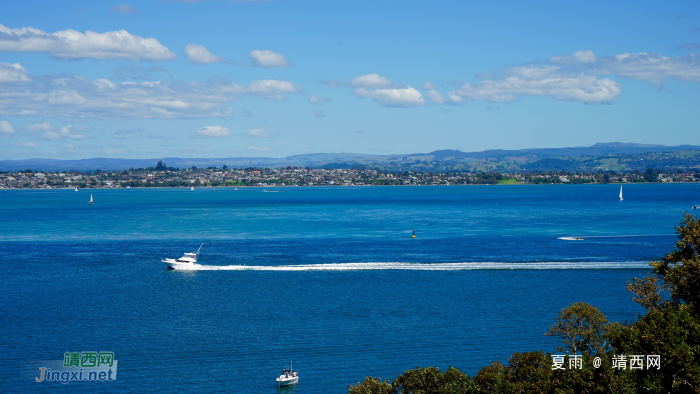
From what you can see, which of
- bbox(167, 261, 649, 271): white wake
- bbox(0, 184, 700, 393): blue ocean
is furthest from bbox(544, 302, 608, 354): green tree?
bbox(167, 261, 649, 271): white wake

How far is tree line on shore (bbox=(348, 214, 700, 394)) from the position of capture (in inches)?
761

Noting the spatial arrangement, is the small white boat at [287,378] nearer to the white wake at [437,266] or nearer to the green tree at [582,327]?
the green tree at [582,327]

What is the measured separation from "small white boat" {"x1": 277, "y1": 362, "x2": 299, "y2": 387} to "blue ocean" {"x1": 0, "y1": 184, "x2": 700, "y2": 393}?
457 mm

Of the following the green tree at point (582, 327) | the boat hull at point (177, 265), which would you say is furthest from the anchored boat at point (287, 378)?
the boat hull at point (177, 265)

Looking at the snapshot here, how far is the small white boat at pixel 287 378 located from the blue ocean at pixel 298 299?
0.46 metres

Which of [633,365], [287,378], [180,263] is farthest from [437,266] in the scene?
[633,365]

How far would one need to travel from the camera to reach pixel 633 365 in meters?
20.1

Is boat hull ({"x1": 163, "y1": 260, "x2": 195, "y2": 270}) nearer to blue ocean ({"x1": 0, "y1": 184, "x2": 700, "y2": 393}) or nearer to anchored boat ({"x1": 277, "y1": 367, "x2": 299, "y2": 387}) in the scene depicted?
blue ocean ({"x1": 0, "y1": 184, "x2": 700, "y2": 393})

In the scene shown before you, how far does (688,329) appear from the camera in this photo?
21.0 metres

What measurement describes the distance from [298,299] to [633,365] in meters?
38.7

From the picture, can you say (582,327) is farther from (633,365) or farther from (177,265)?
(177,265)

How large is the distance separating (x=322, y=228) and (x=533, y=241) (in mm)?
42621

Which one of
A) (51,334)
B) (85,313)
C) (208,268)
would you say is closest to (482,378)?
(51,334)

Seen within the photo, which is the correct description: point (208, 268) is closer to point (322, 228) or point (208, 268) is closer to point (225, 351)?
point (225, 351)
